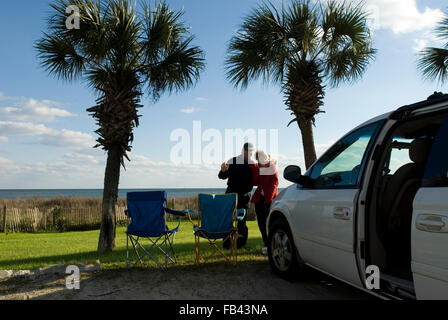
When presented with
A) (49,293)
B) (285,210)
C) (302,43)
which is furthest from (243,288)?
(302,43)

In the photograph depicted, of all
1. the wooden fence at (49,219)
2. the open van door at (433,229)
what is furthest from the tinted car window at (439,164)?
the wooden fence at (49,219)

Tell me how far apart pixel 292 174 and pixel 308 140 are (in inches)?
194

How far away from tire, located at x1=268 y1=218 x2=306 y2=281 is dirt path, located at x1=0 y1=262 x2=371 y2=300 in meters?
0.14

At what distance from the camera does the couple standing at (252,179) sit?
6445 millimetres

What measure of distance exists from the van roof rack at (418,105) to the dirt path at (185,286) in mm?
2091

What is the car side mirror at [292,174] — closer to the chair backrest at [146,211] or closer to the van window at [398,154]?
the van window at [398,154]

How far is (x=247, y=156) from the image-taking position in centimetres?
666

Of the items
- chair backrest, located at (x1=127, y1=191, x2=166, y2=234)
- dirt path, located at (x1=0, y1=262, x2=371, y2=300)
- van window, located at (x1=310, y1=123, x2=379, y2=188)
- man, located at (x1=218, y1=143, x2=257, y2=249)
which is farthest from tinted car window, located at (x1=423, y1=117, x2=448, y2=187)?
man, located at (x1=218, y1=143, x2=257, y2=249)

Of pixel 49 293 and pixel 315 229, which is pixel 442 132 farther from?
pixel 49 293

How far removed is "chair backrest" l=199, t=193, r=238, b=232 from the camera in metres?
5.56

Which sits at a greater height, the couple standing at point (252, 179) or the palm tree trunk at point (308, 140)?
the palm tree trunk at point (308, 140)

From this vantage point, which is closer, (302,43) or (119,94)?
(119,94)

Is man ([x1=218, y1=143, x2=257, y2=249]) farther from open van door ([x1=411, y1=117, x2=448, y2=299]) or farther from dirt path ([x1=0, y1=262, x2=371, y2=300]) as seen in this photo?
open van door ([x1=411, y1=117, x2=448, y2=299])

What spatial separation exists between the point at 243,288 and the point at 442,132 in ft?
9.44
